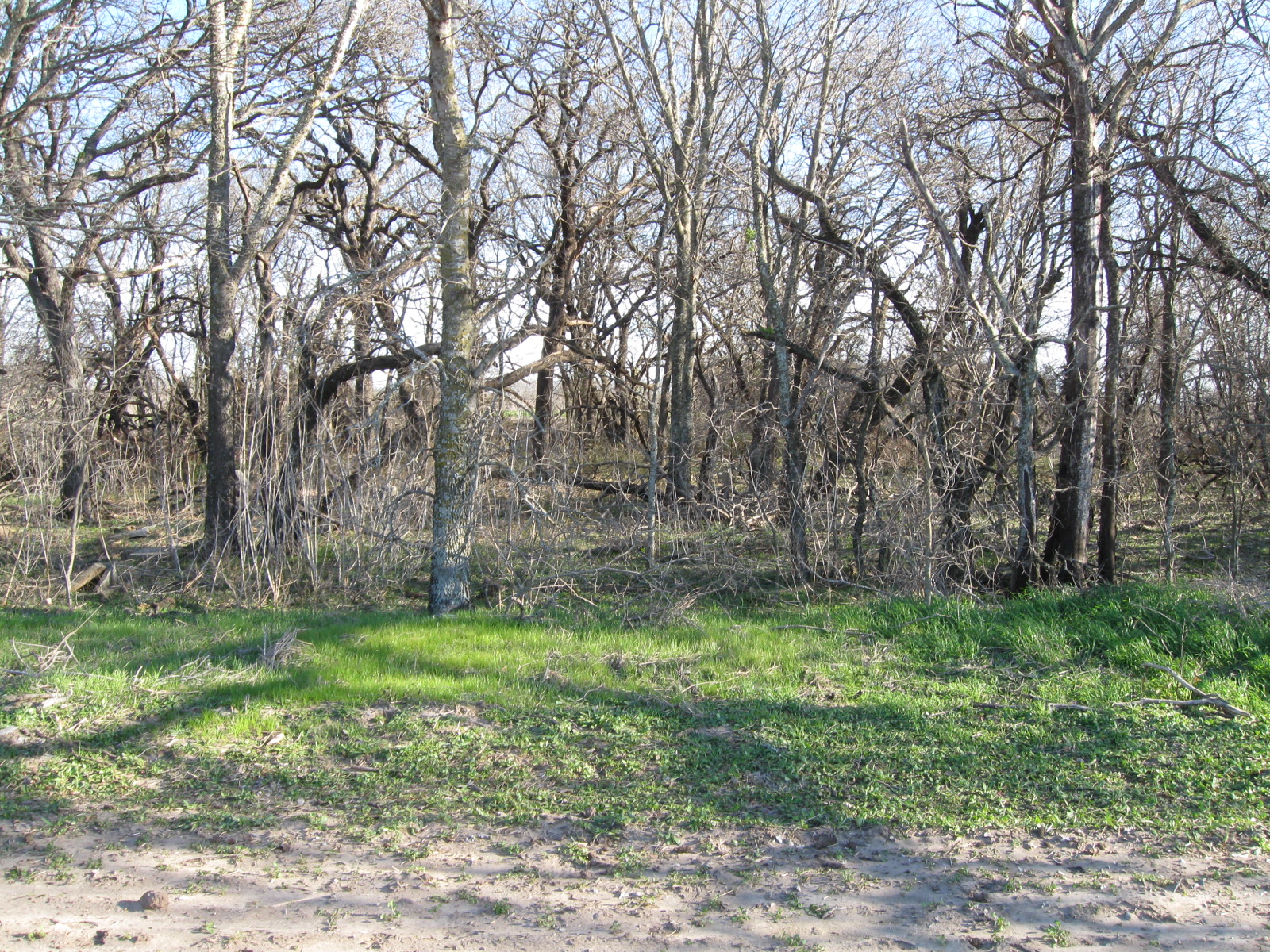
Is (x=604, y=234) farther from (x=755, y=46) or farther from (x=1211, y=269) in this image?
(x=1211, y=269)

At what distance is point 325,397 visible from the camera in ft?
39.7

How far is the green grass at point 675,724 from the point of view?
447 centimetres

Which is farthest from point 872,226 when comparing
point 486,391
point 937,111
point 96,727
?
point 96,727

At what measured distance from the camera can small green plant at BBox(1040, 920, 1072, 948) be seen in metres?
3.33

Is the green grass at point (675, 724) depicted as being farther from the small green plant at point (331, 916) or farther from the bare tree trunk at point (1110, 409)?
the bare tree trunk at point (1110, 409)

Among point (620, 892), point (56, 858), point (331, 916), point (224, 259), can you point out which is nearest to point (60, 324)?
point (224, 259)

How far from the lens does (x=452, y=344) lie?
844 cm

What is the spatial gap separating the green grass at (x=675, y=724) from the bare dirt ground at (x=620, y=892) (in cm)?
22

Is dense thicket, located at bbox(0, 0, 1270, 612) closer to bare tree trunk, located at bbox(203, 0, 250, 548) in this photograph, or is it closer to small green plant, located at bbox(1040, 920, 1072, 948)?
bare tree trunk, located at bbox(203, 0, 250, 548)

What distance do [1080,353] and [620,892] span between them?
6.89m

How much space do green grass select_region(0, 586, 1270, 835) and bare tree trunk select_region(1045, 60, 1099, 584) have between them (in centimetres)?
→ 121

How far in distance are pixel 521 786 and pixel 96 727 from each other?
8.41 ft

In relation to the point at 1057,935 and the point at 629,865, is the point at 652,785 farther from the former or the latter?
the point at 1057,935

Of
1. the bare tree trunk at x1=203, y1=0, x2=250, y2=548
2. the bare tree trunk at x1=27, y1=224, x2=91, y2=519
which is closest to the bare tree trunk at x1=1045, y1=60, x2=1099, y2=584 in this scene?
the bare tree trunk at x1=203, y1=0, x2=250, y2=548
